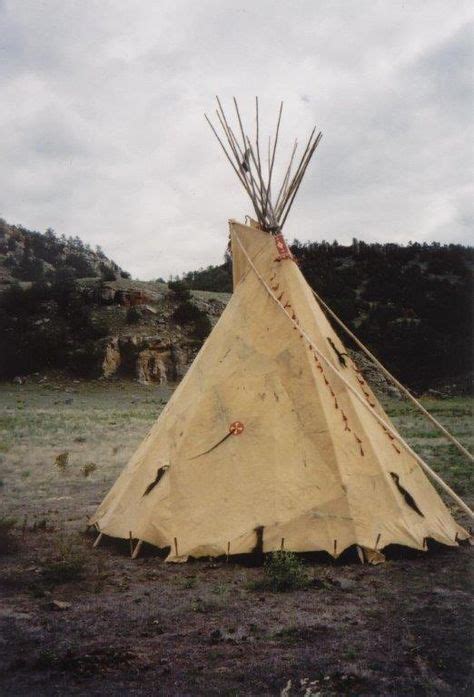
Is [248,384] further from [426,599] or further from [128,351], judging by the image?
[128,351]

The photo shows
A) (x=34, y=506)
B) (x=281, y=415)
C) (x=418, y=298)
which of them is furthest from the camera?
(x=418, y=298)

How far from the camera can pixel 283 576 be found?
4543mm

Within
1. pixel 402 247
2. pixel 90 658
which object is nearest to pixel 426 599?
pixel 90 658

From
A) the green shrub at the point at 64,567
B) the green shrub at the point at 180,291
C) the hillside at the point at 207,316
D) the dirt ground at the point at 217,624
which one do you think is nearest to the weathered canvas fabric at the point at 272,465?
the dirt ground at the point at 217,624

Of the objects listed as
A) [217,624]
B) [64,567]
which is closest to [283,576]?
[217,624]

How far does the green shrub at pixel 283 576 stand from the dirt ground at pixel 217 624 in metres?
0.09

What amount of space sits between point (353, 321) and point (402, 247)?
32.1ft

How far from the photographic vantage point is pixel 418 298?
32.2 meters

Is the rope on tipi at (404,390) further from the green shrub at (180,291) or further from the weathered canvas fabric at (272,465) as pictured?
the green shrub at (180,291)

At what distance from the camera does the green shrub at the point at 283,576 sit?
453cm

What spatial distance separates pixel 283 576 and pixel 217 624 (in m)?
0.82

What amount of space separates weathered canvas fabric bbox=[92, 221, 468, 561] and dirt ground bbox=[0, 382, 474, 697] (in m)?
0.29

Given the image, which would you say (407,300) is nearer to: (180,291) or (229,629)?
(180,291)

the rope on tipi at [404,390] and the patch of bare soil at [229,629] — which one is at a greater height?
the rope on tipi at [404,390]
